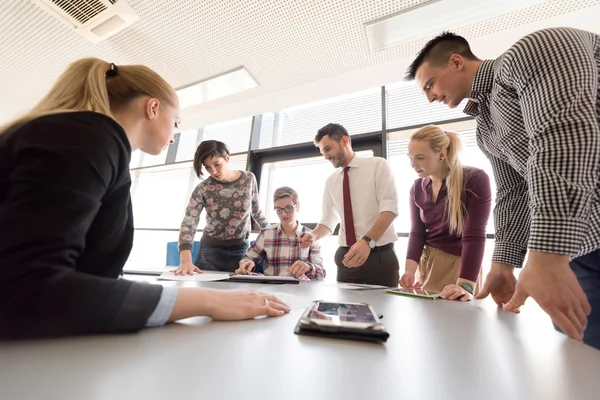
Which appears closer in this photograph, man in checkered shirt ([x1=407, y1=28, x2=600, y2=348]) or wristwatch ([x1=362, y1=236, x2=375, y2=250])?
man in checkered shirt ([x1=407, y1=28, x2=600, y2=348])

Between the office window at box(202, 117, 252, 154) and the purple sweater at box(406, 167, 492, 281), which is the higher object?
the office window at box(202, 117, 252, 154)

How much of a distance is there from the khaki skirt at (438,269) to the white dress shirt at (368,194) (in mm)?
229

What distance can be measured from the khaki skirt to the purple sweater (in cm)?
4

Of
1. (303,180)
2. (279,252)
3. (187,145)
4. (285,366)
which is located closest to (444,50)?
(285,366)

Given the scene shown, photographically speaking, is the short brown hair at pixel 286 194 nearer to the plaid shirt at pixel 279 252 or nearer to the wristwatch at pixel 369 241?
the plaid shirt at pixel 279 252

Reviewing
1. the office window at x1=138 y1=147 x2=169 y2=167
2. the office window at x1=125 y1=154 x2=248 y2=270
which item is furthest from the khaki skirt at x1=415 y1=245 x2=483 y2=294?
the office window at x1=138 y1=147 x2=169 y2=167

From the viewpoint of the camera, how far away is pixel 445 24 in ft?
6.63

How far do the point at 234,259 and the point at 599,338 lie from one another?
1911mm

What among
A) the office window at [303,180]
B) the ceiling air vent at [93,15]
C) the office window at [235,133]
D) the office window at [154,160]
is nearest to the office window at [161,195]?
the office window at [154,160]

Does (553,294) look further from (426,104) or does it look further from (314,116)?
(314,116)

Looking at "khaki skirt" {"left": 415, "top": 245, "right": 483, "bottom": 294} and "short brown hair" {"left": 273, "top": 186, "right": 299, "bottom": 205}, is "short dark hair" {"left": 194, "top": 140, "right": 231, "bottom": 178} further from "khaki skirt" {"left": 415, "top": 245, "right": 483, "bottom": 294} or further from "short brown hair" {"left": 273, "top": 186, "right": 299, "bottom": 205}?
"khaki skirt" {"left": 415, "top": 245, "right": 483, "bottom": 294}

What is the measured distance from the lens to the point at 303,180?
11.7ft

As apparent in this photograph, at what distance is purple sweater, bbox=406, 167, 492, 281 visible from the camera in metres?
1.29

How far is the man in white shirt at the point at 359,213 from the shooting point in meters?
1.62
